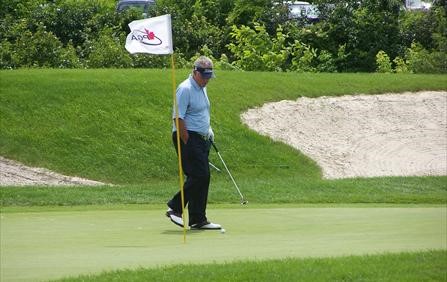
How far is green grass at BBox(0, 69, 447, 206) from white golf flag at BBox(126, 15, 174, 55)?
7224 mm

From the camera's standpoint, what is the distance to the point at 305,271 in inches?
355

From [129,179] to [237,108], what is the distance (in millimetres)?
5230

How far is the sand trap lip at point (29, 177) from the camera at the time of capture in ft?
74.0

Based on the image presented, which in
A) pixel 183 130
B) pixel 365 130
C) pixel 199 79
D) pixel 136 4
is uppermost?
pixel 199 79

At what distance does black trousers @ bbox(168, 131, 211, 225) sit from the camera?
12867mm

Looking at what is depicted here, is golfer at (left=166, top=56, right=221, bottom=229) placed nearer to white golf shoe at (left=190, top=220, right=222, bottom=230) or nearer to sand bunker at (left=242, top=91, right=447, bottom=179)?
white golf shoe at (left=190, top=220, right=222, bottom=230)

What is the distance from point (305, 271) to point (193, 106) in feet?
13.6

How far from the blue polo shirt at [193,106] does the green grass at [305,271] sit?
11.7ft

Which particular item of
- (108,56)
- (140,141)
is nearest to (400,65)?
(108,56)

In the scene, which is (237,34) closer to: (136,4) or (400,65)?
(400,65)

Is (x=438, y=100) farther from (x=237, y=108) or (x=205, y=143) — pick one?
(x=205, y=143)

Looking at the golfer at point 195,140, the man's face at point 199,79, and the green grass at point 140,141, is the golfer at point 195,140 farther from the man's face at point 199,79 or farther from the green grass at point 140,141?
the green grass at point 140,141

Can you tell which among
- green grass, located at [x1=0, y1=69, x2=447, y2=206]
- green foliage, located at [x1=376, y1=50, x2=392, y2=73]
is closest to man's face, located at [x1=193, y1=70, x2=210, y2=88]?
green grass, located at [x1=0, y1=69, x2=447, y2=206]

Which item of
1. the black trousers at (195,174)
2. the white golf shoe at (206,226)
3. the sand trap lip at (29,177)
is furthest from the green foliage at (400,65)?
the white golf shoe at (206,226)
